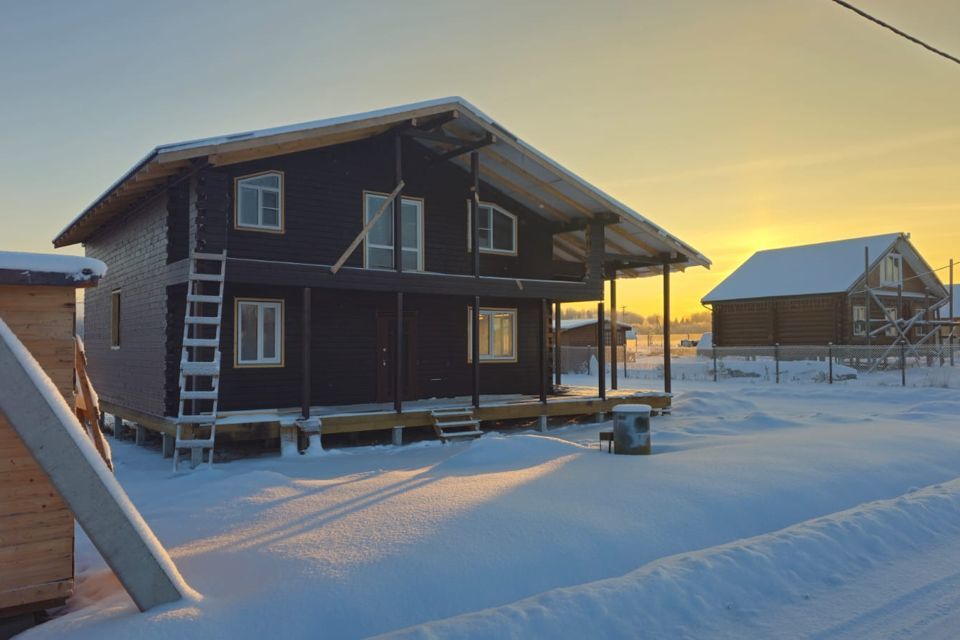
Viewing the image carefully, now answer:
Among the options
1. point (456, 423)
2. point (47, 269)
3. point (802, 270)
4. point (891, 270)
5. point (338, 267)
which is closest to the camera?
point (47, 269)

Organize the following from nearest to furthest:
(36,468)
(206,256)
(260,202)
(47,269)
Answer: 1. (36,468)
2. (47,269)
3. (206,256)
4. (260,202)

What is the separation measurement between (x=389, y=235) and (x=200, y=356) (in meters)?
5.02

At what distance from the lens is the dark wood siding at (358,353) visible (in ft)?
45.9

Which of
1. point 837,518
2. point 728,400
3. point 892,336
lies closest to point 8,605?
point 837,518

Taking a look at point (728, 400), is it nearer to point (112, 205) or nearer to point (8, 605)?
point (112, 205)

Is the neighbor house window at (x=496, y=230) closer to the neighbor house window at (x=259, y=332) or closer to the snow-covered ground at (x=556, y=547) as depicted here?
the neighbor house window at (x=259, y=332)

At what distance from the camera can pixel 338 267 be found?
12906 millimetres

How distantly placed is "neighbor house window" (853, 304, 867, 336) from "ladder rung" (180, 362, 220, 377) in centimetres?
3321

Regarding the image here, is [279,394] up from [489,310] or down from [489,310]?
down

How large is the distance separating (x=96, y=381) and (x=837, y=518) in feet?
58.4

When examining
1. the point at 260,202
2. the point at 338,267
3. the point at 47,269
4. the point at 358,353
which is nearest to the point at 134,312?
the point at 260,202

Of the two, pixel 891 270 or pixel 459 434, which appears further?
pixel 891 270

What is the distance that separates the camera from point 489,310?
60.0ft

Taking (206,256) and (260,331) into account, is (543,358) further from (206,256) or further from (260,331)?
(206,256)
